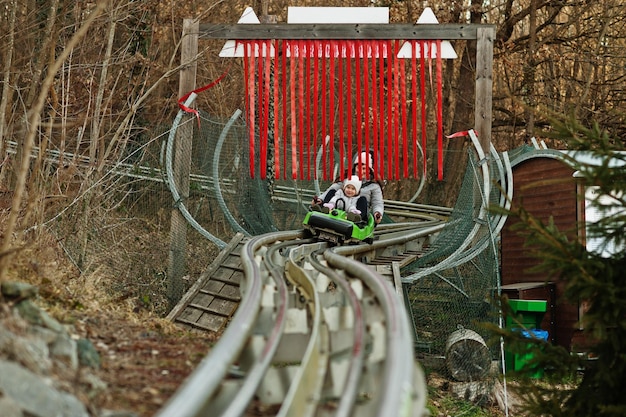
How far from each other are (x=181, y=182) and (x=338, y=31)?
333cm

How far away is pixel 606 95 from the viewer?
83.2 feet

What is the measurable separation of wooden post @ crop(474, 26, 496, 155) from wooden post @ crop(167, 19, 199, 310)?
426 centimetres

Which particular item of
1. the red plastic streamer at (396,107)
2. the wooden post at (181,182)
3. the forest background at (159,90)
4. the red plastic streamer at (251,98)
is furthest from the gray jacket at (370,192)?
the wooden post at (181,182)

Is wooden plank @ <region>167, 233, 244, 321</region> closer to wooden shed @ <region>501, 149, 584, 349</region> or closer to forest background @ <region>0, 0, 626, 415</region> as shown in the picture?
forest background @ <region>0, 0, 626, 415</region>

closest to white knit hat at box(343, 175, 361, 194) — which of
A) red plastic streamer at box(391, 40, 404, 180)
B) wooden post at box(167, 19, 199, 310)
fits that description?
red plastic streamer at box(391, 40, 404, 180)

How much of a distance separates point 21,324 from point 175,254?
8.06 meters

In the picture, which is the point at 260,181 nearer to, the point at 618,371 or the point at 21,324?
the point at 618,371

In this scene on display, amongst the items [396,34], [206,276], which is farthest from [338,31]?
[206,276]

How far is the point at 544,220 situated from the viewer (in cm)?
1644

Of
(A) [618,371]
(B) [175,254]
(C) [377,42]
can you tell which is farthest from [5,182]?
(A) [618,371]

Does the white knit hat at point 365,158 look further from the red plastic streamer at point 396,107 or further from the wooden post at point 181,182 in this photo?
the wooden post at point 181,182

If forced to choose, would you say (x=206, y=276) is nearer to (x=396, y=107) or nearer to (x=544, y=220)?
(x=396, y=107)

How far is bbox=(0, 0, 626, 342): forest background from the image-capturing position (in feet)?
40.6

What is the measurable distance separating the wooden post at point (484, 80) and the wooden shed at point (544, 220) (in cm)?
120
